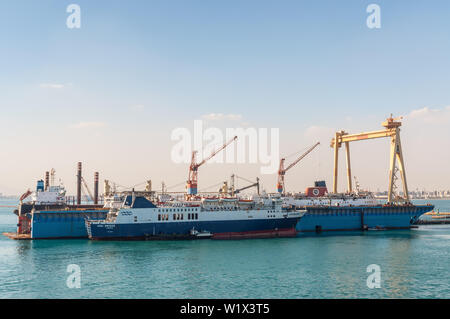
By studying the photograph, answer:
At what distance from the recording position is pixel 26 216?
7025cm

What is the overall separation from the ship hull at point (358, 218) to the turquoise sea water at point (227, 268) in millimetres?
17436

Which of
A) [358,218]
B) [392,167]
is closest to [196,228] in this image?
[358,218]

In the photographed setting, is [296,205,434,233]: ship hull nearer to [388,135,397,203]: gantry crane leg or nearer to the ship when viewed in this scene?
[388,135,397,203]: gantry crane leg

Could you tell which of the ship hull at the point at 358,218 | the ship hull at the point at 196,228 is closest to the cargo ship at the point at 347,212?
the ship hull at the point at 358,218

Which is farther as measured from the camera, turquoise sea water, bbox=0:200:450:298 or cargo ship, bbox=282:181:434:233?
cargo ship, bbox=282:181:434:233

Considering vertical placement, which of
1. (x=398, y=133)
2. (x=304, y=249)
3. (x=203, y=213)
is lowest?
(x=304, y=249)

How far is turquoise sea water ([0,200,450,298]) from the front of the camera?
2952 cm

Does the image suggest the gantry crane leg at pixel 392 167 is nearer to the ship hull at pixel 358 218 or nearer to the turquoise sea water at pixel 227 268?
the ship hull at pixel 358 218

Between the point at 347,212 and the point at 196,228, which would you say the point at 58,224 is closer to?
the point at 196,228

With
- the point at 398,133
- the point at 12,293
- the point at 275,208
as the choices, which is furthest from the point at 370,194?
the point at 12,293

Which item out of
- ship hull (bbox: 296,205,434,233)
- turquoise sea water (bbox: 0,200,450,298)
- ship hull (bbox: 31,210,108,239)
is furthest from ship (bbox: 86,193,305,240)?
ship hull (bbox: 296,205,434,233)

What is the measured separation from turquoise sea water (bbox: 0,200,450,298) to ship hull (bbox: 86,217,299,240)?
2.24 meters
